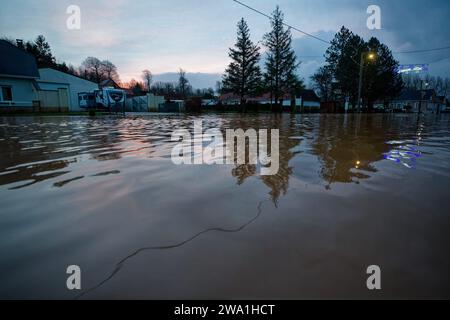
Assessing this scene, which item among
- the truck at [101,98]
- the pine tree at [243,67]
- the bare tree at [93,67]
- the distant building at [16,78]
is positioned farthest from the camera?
the bare tree at [93,67]

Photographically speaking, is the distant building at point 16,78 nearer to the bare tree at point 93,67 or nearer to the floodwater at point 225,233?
the floodwater at point 225,233

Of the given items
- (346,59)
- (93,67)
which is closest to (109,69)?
(93,67)

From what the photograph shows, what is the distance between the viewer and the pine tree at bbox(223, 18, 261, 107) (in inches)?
1507

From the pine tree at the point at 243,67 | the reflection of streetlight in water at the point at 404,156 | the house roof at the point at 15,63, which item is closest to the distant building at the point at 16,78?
the house roof at the point at 15,63

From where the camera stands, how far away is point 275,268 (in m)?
1.56

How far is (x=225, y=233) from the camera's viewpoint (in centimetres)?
197

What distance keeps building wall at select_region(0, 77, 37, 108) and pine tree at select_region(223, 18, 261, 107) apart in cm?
2437

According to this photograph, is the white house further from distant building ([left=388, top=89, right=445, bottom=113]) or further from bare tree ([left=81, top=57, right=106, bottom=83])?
distant building ([left=388, top=89, right=445, bottom=113])

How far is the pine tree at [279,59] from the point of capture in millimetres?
37281

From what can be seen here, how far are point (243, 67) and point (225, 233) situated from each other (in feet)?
130

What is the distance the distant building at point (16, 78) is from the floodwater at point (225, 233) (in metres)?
29.0

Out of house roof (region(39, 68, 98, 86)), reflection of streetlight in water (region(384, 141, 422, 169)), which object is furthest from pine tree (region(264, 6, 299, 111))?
reflection of streetlight in water (region(384, 141, 422, 169))

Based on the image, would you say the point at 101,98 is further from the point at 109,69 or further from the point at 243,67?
the point at 109,69

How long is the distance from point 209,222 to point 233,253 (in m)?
0.49
